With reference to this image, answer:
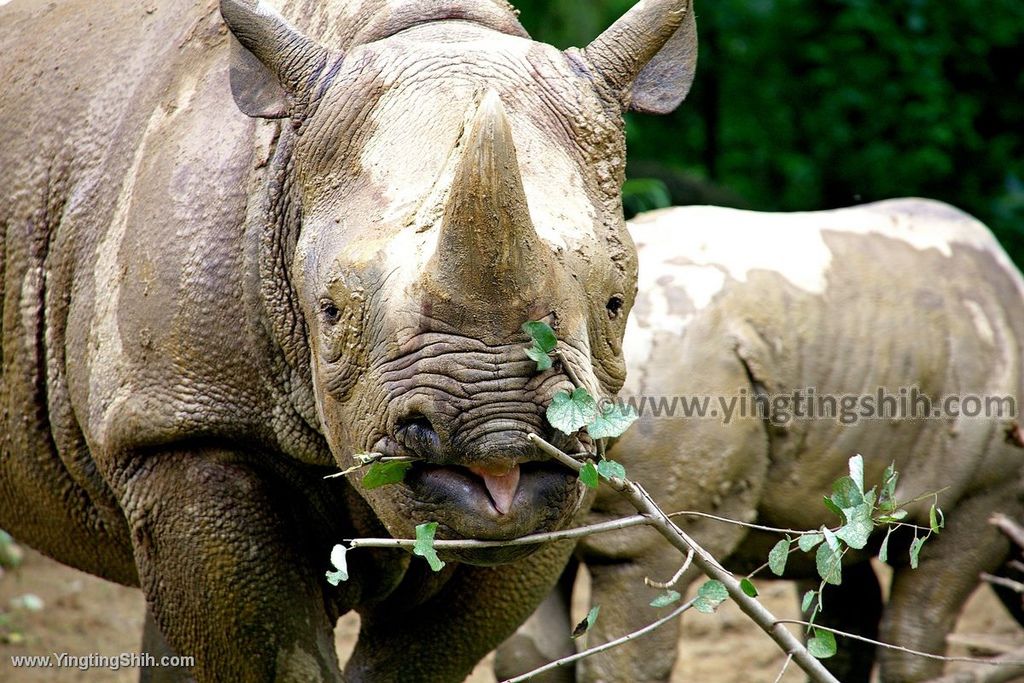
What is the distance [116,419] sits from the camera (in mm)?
2824

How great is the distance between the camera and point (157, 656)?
368cm

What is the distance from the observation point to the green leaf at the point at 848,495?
2365mm

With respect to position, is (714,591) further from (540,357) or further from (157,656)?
(157,656)

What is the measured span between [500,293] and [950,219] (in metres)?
3.17

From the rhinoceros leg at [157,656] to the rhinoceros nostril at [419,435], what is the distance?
1.37m

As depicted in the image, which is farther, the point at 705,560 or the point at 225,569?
the point at 225,569

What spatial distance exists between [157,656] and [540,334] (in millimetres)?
1885

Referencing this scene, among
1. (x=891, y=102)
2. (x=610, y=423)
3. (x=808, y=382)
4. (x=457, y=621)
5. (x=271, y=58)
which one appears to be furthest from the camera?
(x=891, y=102)

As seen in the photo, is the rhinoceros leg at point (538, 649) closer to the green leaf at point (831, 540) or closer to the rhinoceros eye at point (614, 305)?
the rhinoceros eye at point (614, 305)

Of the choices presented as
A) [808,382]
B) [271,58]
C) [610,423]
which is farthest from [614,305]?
[808,382]

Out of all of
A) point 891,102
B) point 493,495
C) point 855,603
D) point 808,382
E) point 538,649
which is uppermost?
point 493,495

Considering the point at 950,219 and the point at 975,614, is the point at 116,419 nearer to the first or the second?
the point at 950,219

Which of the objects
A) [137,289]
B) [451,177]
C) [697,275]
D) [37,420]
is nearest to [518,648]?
[697,275]

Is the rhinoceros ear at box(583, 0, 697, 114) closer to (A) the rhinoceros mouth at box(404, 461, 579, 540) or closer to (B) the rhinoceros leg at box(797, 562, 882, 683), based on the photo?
(A) the rhinoceros mouth at box(404, 461, 579, 540)
